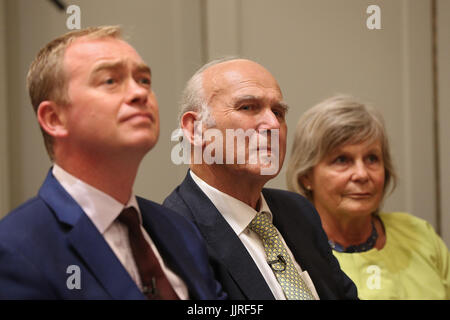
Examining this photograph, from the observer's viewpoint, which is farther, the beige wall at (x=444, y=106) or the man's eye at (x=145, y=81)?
the beige wall at (x=444, y=106)

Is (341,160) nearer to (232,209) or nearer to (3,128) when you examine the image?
(232,209)

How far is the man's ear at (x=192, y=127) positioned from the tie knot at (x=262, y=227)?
232 mm

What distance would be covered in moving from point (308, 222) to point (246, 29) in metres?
0.80

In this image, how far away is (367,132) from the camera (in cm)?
185

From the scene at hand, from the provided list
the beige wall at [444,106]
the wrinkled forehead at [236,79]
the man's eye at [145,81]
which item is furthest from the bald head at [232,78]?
the beige wall at [444,106]

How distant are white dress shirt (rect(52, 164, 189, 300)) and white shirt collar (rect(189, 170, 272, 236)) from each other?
1.28 ft

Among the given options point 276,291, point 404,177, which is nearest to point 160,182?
point 276,291

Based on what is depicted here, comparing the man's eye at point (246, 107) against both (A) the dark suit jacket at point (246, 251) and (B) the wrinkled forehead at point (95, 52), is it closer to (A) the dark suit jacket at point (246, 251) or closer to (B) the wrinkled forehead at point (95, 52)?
(A) the dark suit jacket at point (246, 251)

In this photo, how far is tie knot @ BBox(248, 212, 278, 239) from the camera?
4.08 feet

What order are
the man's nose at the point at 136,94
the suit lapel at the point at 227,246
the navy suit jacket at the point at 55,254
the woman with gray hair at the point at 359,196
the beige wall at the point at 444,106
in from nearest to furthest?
the navy suit jacket at the point at 55,254 → the man's nose at the point at 136,94 → the suit lapel at the point at 227,246 → the woman with gray hair at the point at 359,196 → the beige wall at the point at 444,106

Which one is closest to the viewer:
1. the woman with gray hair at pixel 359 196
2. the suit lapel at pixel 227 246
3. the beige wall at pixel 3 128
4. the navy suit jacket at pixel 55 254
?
the navy suit jacket at pixel 55 254

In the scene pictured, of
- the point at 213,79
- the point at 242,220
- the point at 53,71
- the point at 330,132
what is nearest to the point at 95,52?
the point at 53,71

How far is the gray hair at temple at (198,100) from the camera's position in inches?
49.1
